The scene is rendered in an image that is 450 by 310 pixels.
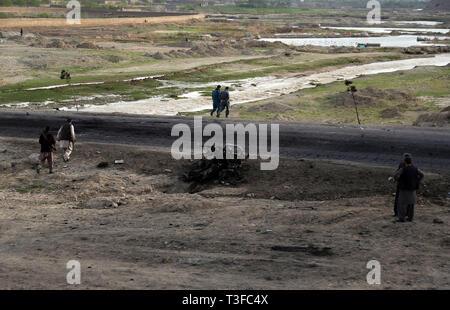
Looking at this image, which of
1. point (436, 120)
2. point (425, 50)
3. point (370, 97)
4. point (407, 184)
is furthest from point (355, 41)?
point (407, 184)

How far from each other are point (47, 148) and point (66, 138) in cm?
142

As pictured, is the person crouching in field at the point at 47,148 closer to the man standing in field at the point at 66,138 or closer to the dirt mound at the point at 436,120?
the man standing in field at the point at 66,138

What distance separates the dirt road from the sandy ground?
183cm

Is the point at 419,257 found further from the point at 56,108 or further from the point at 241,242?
the point at 56,108

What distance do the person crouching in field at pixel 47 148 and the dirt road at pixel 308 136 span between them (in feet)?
13.7

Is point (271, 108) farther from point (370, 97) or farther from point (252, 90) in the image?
point (252, 90)

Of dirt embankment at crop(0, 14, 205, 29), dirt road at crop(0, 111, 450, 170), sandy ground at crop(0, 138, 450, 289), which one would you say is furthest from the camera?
dirt embankment at crop(0, 14, 205, 29)

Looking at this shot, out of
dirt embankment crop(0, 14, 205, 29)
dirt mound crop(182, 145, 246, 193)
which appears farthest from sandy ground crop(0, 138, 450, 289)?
dirt embankment crop(0, 14, 205, 29)

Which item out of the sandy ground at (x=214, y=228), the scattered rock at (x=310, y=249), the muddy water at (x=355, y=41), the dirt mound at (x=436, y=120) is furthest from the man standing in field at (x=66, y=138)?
the muddy water at (x=355, y=41)

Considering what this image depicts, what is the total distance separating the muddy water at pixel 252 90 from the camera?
37594mm

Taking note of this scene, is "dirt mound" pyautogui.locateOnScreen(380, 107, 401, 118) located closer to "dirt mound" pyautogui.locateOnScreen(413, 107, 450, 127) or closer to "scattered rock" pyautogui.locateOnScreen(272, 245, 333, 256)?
"dirt mound" pyautogui.locateOnScreen(413, 107, 450, 127)

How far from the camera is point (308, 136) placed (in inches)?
1000

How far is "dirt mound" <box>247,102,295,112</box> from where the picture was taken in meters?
36.1

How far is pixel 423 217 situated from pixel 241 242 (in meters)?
4.97
